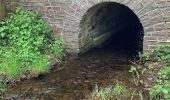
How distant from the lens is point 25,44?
8.84 metres

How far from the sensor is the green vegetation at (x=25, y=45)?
26.7 ft

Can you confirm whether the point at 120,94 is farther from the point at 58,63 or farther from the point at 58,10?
the point at 58,10

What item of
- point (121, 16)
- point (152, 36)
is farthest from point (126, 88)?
point (121, 16)

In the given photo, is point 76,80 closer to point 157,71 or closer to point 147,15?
point 157,71

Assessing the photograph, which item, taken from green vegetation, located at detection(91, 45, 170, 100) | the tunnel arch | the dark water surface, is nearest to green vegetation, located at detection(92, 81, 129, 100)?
green vegetation, located at detection(91, 45, 170, 100)

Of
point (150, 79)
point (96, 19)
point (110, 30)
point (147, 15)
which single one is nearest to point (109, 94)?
point (150, 79)

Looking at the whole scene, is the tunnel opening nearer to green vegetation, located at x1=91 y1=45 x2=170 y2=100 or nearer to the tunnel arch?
the tunnel arch

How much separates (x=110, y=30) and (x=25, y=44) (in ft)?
12.9

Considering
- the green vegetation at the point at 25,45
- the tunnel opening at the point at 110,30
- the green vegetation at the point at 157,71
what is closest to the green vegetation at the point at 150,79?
the green vegetation at the point at 157,71

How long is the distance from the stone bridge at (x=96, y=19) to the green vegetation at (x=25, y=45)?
0.97 feet

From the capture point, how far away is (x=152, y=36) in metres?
8.69

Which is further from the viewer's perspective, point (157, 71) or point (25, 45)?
point (25, 45)

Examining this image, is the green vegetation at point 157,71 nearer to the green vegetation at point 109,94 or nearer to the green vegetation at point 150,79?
the green vegetation at point 150,79

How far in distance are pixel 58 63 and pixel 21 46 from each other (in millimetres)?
1015
